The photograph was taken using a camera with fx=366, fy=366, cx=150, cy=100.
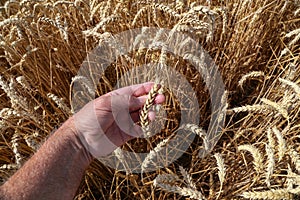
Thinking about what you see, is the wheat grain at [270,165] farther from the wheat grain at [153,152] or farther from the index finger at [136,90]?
the index finger at [136,90]

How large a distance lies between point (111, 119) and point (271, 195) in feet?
1.55

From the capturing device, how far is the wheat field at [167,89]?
1.06 meters

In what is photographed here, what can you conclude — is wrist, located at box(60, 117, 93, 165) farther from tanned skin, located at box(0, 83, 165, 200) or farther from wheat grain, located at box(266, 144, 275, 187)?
wheat grain, located at box(266, 144, 275, 187)

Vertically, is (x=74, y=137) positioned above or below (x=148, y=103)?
below

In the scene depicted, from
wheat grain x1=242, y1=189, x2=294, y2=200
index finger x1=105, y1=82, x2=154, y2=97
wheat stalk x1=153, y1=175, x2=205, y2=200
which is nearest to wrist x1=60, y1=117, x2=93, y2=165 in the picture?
index finger x1=105, y1=82, x2=154, y2=97

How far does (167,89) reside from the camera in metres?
1.16

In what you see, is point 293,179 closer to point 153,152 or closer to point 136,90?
point 153,152

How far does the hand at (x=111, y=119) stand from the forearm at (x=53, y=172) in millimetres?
39

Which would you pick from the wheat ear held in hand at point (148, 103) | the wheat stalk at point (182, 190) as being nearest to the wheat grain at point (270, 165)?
the wheat stalk at point (182, 190)

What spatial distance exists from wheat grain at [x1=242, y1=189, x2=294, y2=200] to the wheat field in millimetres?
193

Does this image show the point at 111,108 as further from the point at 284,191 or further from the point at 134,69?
the point at 284,191

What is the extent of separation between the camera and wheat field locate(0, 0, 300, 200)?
1062 millimetres

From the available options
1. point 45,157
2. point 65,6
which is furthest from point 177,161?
point 65,6

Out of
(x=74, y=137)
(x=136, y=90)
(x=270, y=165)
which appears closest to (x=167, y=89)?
(x=136, y=90)
